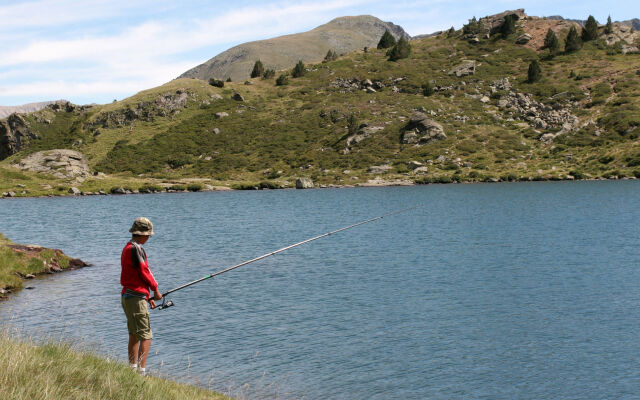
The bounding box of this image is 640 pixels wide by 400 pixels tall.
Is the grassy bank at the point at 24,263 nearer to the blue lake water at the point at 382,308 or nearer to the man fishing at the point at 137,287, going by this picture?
the blue lake water at the point at 382,308

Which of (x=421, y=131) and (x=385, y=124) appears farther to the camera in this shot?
(x=385, y=124)

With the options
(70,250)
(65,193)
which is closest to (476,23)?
(65,193)

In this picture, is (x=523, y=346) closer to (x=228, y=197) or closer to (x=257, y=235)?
(x=257, y=235)

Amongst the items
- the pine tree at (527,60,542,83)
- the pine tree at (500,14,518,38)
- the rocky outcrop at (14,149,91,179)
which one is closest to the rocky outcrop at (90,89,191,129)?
the rocky outcrop at (14,149,91,179)

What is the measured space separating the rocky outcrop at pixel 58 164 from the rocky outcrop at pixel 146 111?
99.8ft

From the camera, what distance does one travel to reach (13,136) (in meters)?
147

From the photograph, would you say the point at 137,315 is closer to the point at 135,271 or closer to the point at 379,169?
the point at 135,271

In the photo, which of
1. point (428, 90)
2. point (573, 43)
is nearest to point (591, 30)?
point (573, 43)

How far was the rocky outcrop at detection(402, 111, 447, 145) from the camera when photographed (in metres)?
121

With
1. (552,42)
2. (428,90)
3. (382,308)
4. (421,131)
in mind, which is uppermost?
(552,42)

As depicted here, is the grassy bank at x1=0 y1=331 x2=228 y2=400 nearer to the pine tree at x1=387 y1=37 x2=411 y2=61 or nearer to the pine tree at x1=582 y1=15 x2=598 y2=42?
the pine tree at x1=387 y1=37 x2=411 y2=61

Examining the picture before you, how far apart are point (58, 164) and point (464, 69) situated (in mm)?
100356

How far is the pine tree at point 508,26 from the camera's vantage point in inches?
6565

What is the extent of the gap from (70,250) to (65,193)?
6906 centimetres
